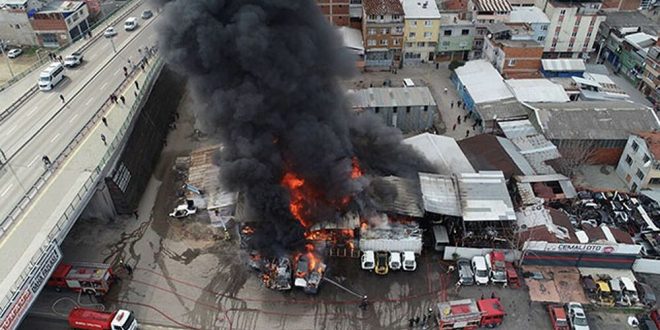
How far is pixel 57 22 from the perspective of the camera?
187 ft

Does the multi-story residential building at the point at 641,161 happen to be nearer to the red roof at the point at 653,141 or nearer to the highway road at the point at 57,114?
the red roof at the point at 653,141

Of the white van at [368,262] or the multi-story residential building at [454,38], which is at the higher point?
the multi-story residential building at [454,38]

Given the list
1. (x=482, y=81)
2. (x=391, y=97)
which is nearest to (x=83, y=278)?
(x=391, y=97)

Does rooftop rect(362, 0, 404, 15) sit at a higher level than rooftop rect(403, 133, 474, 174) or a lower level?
higher

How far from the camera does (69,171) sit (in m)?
31.4

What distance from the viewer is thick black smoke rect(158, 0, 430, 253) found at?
96.0 ft

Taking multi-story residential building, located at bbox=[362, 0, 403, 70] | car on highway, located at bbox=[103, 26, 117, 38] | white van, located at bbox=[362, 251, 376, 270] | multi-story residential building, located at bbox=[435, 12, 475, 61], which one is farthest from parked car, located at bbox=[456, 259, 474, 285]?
car on highway, located at bbox=[103, 26, 117, 38]

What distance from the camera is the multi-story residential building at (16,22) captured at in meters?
56.2

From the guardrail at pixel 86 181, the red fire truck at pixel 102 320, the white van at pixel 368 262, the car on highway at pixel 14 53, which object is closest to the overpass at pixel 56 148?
the guardrail at pixel 86 181

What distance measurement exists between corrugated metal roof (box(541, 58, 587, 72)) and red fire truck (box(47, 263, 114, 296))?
1711 inches

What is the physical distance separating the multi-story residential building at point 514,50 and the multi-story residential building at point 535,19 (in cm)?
176

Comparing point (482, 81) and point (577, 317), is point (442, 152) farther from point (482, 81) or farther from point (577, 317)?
point (577, 317)

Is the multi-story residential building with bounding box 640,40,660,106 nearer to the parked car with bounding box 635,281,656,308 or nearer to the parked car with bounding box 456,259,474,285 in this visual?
the parked car with bounding box 635,281,656,308

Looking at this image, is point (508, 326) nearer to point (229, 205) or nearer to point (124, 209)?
point (229, 205)
